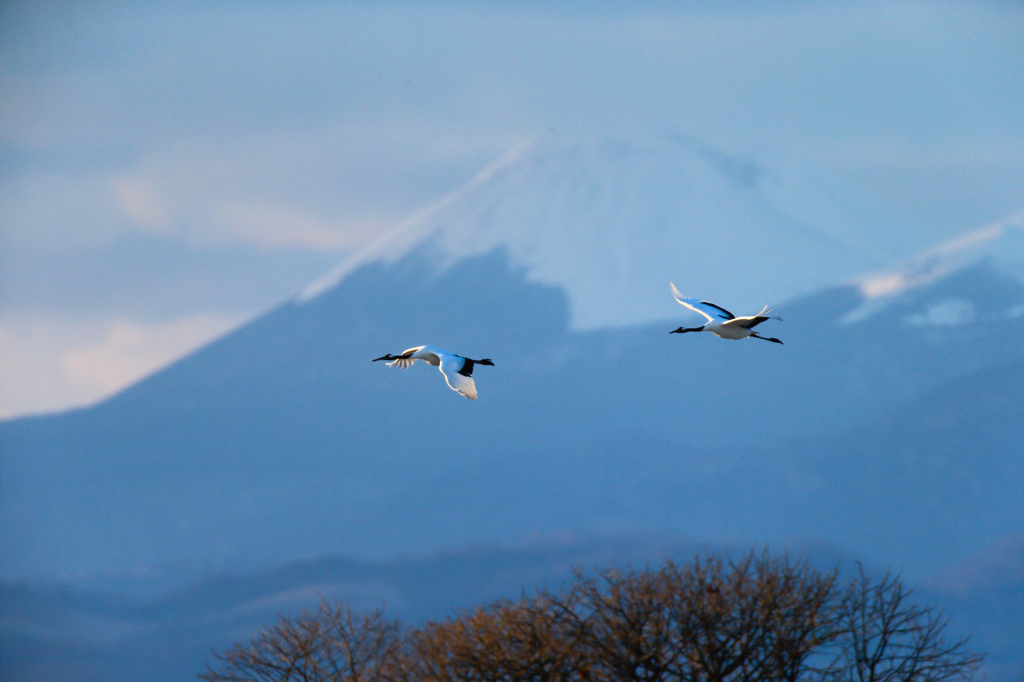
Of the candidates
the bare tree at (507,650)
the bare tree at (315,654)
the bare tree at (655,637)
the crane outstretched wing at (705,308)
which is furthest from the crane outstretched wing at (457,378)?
the bare tree at (315,654)

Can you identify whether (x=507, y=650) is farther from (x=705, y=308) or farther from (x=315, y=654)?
(x=315, y=654)

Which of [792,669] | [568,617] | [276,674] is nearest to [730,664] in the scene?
[792,669]

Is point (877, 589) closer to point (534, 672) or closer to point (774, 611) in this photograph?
point (774, 611)

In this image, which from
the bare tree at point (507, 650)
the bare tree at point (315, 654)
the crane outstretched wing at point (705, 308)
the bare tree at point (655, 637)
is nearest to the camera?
the crane outstretched wing at point (705, 308)

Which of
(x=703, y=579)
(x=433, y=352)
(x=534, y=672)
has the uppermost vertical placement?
(x=433, y=352)

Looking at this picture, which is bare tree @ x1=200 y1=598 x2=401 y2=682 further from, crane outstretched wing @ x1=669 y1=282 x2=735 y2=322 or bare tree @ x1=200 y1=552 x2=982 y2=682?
crane outstretched wing @ x1=669 y1=282 x2=735 y2=322

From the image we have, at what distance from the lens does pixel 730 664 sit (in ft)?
149

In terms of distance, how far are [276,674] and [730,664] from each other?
21.3 m

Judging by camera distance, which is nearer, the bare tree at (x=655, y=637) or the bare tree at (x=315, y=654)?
the bare tree at (x=655, y=637)

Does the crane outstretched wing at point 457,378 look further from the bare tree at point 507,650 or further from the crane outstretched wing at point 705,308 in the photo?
the bare tree at point 507,650

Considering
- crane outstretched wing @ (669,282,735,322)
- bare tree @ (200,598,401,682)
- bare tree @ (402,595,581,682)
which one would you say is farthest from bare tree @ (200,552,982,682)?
crane outstretched wing @ (669,282,735,322)

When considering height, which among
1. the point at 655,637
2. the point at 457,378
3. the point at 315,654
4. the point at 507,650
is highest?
the point at 457,378

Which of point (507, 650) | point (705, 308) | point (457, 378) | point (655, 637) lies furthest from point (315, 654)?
point (705, 308)

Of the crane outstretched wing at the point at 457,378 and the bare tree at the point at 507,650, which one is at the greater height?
the crane outstretched wing at the point at 457,378
